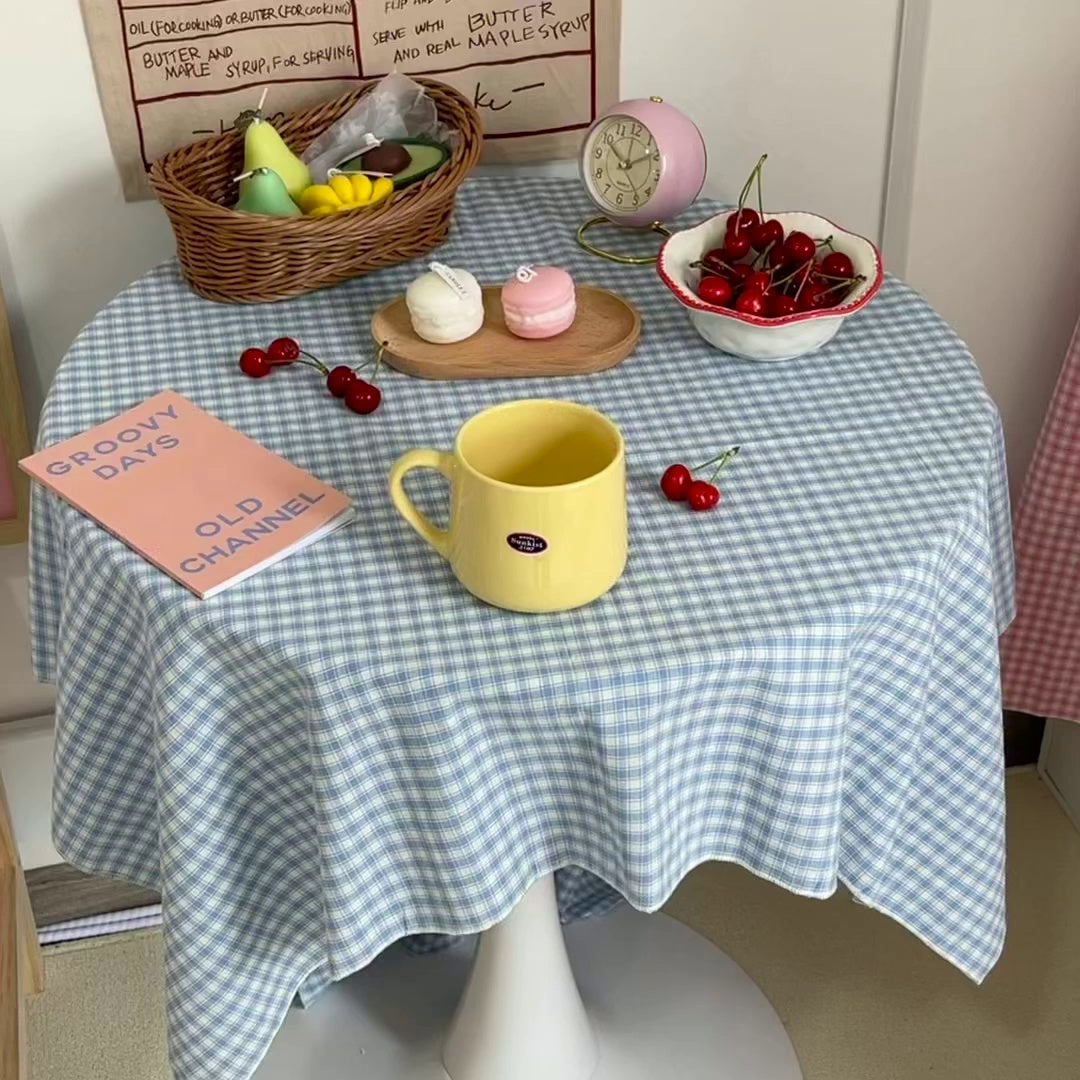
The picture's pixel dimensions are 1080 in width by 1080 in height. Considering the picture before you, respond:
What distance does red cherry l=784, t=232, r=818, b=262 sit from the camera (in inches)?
49.2

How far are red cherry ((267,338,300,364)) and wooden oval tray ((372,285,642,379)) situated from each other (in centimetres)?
7

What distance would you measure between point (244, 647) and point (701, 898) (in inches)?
39.9

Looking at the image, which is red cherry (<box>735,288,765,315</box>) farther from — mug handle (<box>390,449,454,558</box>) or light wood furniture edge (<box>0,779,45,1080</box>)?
light wood furniture edge (<box>0,779,45,1080</box>)

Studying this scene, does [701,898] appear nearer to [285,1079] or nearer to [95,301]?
[285,1079]

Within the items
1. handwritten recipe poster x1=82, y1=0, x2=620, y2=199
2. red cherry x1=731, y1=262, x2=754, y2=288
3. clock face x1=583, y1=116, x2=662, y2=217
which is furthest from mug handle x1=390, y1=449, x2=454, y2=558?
handwritten recipe poster x1=82, y1=0, x2=620, y2=199

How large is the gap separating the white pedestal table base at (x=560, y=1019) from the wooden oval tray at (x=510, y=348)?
0.57 metres

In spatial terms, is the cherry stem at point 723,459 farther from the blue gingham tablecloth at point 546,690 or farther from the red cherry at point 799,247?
the red cherry at point 799,247

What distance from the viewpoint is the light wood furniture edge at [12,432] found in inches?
60.6

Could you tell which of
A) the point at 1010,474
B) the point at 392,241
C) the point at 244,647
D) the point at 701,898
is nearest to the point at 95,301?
the point at 392,241

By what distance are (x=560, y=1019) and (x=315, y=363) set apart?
2.34 ft

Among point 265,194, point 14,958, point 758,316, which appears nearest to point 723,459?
point 758,316

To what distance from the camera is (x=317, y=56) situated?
1484 mm

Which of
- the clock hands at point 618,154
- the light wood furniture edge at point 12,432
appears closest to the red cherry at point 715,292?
the clock hands at point 618,154

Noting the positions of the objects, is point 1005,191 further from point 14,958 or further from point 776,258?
point 14,958
